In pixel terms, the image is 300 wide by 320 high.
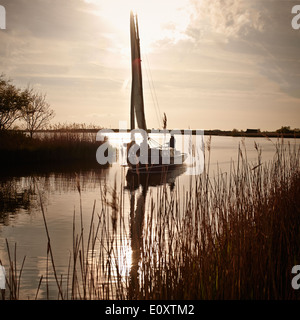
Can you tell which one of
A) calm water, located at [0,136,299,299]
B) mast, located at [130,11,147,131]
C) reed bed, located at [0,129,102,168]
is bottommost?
calm water, located at [0,136,299,299]

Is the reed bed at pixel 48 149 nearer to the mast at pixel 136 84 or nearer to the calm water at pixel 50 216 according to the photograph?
the calm water at pixel 50 216

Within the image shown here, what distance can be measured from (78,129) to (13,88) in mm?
6286

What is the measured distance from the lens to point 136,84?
18.4 metres

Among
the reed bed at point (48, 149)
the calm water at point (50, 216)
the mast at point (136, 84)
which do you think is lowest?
the calm water at point (50, 216)

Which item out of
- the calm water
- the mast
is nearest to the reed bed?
the calm water

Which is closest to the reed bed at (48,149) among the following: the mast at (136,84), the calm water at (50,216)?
the calm water at (50,216)

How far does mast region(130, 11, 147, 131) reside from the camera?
18.4m

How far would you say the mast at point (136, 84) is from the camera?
18391 mm

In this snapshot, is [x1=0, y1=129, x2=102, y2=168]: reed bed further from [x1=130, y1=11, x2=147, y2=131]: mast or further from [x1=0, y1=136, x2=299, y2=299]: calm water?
[x1=130, y1=11, x2=147, y2=131]: mast

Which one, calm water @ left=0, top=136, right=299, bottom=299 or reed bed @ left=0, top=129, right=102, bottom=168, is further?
reed bed @ left=0, top=129, right=102, bottom=168

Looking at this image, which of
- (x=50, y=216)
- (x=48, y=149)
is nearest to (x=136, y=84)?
(x=48, y=149)

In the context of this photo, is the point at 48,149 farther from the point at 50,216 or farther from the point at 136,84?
the point at 50,216

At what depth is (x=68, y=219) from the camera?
9430 millimetres
